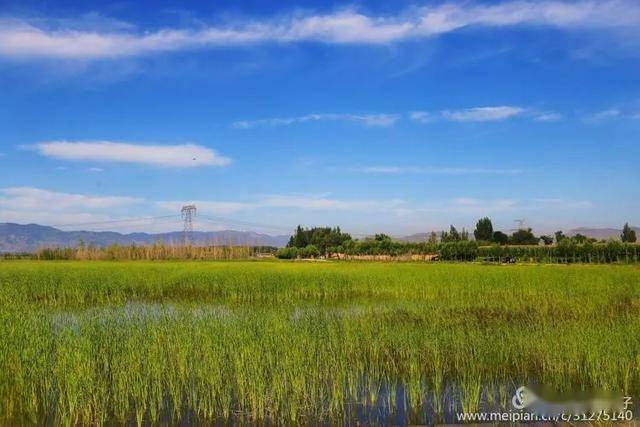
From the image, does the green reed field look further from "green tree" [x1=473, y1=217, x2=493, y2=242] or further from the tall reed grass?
"green tree" [x1=473, y1=217, x2=493, y2=242]

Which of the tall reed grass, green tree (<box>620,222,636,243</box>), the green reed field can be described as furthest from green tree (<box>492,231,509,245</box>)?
the green reed field

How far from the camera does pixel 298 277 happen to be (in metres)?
21.5

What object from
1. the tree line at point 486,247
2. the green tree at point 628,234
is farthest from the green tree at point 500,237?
the green tree at point 628,234

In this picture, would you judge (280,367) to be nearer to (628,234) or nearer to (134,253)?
(134,253)

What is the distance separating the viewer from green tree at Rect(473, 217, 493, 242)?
75.9 meters

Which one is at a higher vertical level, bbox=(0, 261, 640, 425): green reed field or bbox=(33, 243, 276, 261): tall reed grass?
bbox=(33, 243, 276, 261): tall reed grass

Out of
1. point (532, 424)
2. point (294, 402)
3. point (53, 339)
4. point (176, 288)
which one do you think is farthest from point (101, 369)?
point (176, 288)

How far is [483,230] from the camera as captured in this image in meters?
76.6

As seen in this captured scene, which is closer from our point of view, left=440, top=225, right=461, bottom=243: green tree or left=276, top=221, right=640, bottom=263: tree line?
left=276, top=221, right=640, bottom=263: tree line

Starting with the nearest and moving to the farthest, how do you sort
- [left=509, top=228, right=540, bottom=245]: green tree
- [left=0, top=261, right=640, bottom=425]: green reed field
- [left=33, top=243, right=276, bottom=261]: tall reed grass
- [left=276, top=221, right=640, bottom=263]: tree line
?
[left=0, top=261, right=640, bottom=425]: green reed field, [left=276, top=221, right=640, bottom=263]: tree line, [left=33, top=243, right=276, bottom=261]: tall reed grass, [left=509, top=228, right=540, bottom=245]: green tree

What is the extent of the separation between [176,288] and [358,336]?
41.2 feet

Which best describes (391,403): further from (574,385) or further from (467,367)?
(574,385)

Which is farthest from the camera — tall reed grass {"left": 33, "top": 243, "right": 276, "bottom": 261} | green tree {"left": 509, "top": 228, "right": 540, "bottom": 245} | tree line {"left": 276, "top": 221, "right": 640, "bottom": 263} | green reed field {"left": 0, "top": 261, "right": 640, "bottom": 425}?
green tree {"left": 509, "top": 228, "right": 540, "bottom": 245}

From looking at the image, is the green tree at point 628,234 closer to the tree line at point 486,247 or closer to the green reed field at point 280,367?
the tree line at point 486,247
